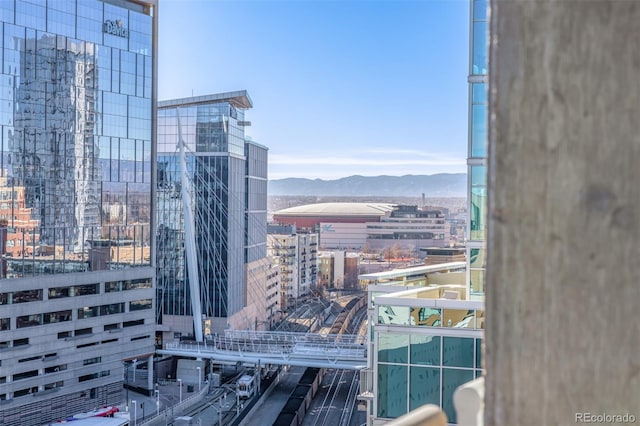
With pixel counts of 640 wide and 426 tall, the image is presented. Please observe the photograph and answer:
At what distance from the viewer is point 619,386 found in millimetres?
756

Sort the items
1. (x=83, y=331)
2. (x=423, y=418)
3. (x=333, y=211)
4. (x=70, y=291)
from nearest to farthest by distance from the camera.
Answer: (x=423, y=418) → (x=70, y=291) → (x=83, y=331) → (x=333, y=211)

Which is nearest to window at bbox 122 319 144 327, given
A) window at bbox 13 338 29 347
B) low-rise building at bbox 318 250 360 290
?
window at bbox 13 338 29 347

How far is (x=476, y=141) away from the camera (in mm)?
7891

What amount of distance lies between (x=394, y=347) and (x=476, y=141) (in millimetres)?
2524

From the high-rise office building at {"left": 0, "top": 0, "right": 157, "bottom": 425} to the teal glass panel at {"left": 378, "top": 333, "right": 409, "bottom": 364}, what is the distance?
16333 mm

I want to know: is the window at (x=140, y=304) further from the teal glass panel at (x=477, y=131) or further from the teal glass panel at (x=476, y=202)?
the teal glass panel at (x=477, y=131)

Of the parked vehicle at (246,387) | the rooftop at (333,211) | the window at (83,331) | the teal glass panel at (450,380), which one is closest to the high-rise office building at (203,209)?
the parked vehicle at (246,387)

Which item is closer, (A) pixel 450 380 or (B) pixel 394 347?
(A) pixel 450 380

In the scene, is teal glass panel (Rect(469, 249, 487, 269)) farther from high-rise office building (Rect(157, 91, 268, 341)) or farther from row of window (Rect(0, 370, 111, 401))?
high-rise office building (Rect(157, 91, 268, 341))

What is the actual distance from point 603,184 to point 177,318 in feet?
107

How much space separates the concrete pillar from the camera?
0.75 meters

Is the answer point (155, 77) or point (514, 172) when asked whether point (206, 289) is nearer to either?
point (155, 77)

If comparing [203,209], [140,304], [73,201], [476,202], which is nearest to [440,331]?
[476,202]

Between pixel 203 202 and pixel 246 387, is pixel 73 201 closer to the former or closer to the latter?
pixel 246 387
